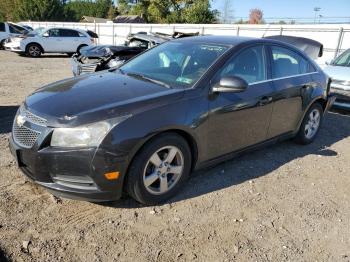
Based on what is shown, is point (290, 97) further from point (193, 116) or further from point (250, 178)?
point (193, 116)

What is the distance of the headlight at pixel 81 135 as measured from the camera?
3.12m

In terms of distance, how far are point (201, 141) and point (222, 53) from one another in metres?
1.08

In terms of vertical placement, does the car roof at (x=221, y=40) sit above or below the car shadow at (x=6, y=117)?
above

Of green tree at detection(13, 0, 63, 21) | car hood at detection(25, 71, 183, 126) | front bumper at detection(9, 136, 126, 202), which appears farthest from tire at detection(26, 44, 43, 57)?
green tree at detection(13, 0, 63, 21)

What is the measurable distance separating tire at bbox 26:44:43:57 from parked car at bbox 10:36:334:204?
1546 cm

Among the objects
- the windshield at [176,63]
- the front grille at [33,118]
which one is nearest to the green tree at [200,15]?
the windshield at [176,63]

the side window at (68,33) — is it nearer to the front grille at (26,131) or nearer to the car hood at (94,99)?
the car hood at (94,99)

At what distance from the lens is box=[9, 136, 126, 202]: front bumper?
3.12m

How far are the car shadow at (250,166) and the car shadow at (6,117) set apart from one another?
288 centimetres

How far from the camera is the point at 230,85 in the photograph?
3.79m

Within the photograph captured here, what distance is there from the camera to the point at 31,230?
317 centimetres

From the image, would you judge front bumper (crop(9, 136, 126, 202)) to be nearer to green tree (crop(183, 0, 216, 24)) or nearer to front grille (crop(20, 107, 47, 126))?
front grille (crop(20, 107, 47, 126))

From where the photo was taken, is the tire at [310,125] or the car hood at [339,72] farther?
the car hood at [339,72]

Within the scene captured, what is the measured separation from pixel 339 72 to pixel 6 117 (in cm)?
708
